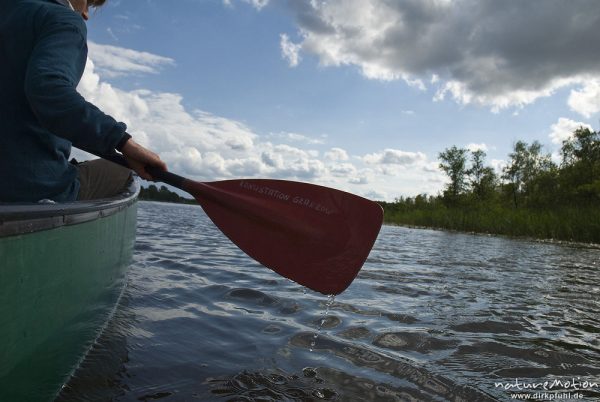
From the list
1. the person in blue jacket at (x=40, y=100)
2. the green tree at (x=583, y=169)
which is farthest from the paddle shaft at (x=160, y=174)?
the green tree at (x=583, y=169)

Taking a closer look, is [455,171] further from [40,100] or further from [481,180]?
[40,100]

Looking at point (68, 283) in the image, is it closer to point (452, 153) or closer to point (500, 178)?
point (500, 178)

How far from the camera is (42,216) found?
4.63 feet

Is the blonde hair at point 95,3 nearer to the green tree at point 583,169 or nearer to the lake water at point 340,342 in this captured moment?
the lake water at point 340,342

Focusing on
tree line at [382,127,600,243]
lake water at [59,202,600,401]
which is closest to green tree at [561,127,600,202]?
tree line at [382,127,600,243]

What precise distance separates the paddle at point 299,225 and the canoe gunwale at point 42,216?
0.82 metres

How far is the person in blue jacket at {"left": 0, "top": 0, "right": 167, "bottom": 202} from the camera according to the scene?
1623mm

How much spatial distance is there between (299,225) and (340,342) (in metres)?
0.88

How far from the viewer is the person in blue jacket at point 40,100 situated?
63.9 inches

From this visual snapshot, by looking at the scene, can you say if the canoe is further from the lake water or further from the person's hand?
the lake water

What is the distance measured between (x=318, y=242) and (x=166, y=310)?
1.60 metres

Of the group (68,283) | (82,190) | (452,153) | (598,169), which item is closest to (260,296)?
(82,190)

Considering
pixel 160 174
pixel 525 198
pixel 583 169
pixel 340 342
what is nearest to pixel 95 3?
pixel 160 174

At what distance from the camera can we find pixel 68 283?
1.69 meters
